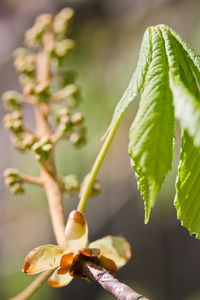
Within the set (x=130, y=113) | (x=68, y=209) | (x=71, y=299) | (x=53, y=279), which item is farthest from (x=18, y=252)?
(x=53, y=279)

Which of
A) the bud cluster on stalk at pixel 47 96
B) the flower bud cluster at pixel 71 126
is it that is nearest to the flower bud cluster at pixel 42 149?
the bud cluster on stalk at pixel 47 96

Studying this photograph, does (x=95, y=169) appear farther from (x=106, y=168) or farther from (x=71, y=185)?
(x=106, y=168)

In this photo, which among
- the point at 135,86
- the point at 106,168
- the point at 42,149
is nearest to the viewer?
the point at 135,86

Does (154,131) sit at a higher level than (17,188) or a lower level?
lower

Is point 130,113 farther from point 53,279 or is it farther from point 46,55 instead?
point 53,279

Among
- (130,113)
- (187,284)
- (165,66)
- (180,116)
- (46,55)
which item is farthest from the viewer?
(187,284)

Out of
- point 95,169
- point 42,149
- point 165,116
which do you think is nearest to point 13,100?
point 42,149

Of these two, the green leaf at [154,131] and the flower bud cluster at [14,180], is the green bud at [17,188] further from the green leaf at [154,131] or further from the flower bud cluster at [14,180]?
the green leaf at [154,131]

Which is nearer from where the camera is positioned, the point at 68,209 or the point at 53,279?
the point at 53,279
